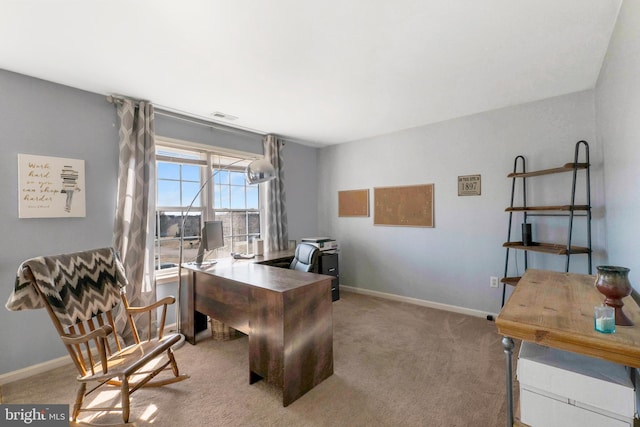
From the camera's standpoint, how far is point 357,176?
454cm

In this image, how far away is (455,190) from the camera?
11.7 ft

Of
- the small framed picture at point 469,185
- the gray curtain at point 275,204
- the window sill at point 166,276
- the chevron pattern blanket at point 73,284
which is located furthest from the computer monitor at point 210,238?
the small framed picture at point 469,185

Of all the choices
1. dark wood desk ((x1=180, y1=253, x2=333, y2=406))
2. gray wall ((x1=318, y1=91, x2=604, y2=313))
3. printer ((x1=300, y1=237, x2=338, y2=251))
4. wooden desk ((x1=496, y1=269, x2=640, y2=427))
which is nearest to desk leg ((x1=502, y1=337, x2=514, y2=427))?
wooden desk ((x1=496, y1=269, x2=640, y2=427))

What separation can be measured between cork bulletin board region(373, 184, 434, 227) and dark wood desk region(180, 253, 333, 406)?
2123 millimetres

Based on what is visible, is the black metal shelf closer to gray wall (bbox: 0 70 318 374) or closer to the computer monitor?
the computer monitor

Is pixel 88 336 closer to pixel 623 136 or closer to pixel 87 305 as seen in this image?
pixel 87 305

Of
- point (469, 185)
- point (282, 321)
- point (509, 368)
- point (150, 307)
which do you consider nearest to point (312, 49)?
point (282, 321)

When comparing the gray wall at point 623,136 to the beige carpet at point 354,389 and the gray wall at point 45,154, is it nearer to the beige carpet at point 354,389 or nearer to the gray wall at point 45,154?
the beige carpet at point 354,389

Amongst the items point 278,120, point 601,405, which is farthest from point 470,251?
point 278,120

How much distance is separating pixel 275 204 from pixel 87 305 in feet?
8.59

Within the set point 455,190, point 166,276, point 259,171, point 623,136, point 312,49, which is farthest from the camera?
point 455,190

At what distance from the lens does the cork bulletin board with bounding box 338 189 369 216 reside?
445cm

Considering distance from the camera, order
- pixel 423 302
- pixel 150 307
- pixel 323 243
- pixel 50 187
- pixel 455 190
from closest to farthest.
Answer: pixel 150 307 < pixel 50 187 < pixel 455 190 < pixel 423 302 < pixel 323 243

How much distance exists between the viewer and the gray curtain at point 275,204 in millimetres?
4160
